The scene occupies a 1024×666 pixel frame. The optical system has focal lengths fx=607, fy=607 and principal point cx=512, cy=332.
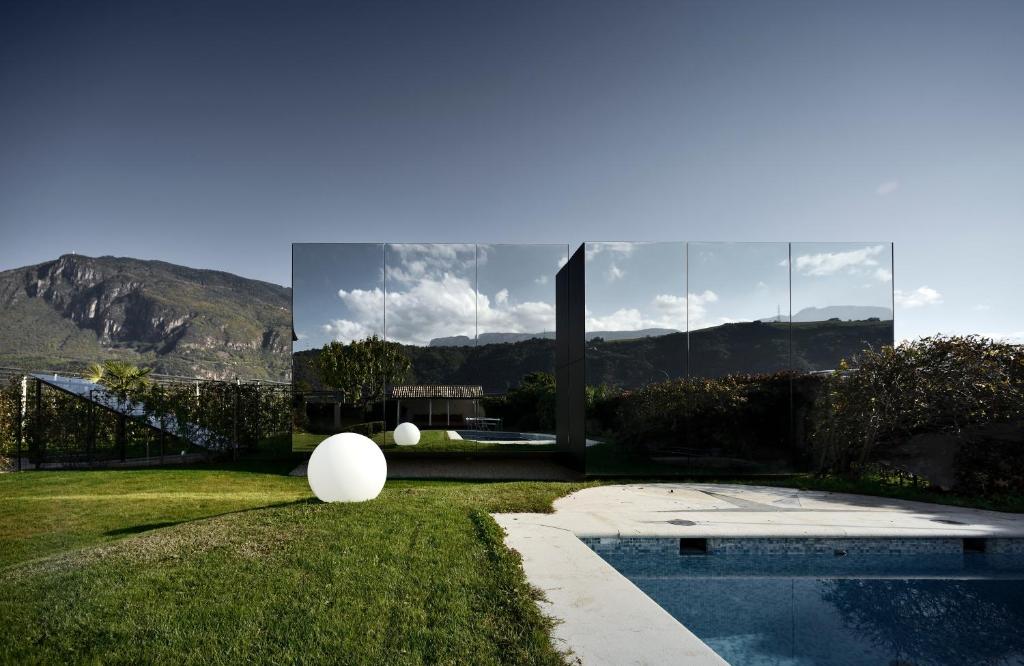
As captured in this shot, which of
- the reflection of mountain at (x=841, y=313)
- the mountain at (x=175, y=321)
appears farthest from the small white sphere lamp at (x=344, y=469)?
the mountain at (x=175, y=321)

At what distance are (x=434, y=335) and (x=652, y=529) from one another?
6.66 metres

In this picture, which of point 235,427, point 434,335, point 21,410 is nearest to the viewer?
point 434,335

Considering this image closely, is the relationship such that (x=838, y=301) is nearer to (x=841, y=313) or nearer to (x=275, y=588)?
(x=841, y=313)

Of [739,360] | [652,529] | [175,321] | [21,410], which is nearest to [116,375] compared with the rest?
[21,410]

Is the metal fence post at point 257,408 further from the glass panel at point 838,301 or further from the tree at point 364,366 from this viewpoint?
the glass panel at point 838,301

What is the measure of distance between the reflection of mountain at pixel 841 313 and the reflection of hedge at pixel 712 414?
1.11 metres

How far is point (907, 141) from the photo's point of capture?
41.5 feet

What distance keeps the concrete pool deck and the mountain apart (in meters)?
16.0

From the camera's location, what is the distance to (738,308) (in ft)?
37.5

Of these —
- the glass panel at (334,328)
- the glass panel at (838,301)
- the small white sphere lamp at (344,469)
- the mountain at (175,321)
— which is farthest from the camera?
the mountain at (175,321)

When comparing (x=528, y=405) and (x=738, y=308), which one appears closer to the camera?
(x=738, y=308)

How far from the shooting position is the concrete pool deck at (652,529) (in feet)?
12.2

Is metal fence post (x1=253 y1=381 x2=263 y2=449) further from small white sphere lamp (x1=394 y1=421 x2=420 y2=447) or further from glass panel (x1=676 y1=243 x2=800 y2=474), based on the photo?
glass panel (x1=676 y1=243 x2=800 y2=474)

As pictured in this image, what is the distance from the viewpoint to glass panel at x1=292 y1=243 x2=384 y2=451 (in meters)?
12.1
